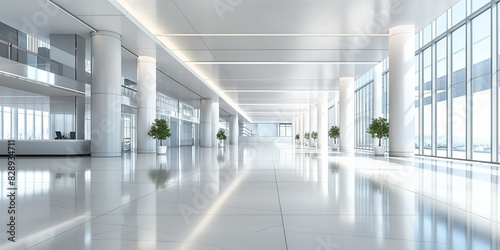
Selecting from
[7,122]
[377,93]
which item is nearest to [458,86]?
[377,93]

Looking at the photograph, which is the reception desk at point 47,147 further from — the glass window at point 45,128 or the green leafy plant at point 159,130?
the glass window at point 45,128

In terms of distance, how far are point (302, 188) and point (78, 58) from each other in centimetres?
1751

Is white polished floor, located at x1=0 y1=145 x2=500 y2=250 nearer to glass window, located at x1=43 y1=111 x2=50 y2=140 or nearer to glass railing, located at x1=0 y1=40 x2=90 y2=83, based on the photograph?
glass railing, located at x1=0 y1=40 x2=90 y2=83

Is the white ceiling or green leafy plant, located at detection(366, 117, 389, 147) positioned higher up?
the white ceiling

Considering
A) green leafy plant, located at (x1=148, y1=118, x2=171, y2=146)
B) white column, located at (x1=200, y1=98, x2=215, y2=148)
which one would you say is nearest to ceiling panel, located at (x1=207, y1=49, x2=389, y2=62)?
green leafy plant, located at (x1=148, y1=118, x2=171, y2=146)

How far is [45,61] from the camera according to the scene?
18641mm

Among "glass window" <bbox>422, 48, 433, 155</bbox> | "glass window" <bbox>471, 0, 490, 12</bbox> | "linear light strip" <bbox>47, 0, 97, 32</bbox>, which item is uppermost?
"glass window" <bbox>471, 0, 490, 12</bbox>

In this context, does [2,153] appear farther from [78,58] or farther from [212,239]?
[212,239]

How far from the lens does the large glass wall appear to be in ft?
48.4

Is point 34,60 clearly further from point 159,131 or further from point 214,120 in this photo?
point 214,120

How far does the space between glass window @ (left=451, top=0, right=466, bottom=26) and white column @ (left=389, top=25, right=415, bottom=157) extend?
8.66 feet

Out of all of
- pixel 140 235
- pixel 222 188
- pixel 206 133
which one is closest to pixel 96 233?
pixel 140 235

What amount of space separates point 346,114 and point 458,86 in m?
12.1

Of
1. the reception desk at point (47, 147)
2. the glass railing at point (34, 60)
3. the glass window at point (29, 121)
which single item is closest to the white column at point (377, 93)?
the reception desk at point (47, 147)
